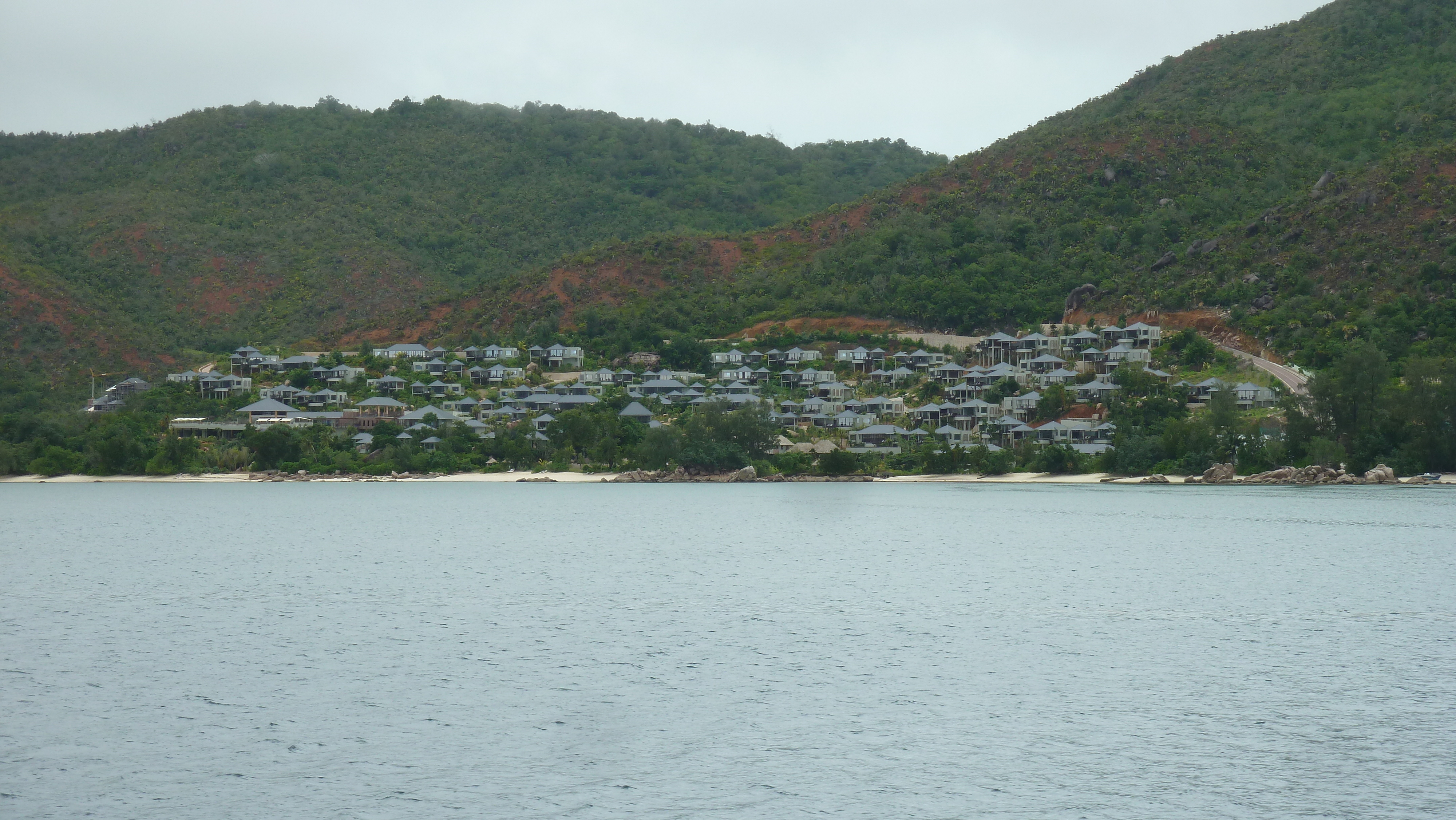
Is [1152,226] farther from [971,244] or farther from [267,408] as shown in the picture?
[267,408]

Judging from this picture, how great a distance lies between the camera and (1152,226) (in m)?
113

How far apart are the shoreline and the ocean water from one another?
28.7 metres

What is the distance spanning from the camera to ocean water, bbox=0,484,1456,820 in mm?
16906

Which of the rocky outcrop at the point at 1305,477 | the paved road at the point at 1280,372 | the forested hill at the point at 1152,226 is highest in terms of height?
the forested hill at the point at 1152,226

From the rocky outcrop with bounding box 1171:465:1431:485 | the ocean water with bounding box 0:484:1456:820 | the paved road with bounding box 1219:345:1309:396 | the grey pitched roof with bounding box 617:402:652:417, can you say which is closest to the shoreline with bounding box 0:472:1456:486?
the grey pitched roof with bounding box 617:402:652:417

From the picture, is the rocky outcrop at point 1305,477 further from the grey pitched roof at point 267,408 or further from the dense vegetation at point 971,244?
the grey pitched roof at point 267,408

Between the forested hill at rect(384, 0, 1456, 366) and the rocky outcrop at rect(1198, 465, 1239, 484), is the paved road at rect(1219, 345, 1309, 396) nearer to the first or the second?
the forested hill at rect(384, 0, 1456, 366)

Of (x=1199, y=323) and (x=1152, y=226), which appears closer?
(x=1199, y=323)

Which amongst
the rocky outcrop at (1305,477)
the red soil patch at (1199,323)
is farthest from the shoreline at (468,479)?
the red soil patch at (1199,323)

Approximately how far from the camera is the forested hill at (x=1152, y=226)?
9369cm

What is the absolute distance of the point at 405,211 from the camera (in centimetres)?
16950

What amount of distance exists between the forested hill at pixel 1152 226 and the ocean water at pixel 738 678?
49963 millimetres

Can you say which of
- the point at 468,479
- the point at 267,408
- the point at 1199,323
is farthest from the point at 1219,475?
the point at 267,408

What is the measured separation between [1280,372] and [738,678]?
219 feet
